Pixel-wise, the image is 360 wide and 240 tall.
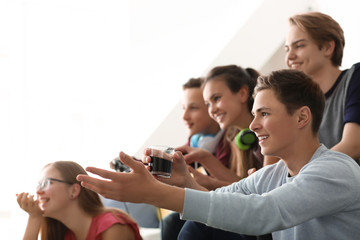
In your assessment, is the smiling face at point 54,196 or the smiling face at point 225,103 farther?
the smiling face at point 225,103

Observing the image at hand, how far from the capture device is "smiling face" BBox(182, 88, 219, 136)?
303 centimetres

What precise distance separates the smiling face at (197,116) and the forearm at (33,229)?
1151 mm

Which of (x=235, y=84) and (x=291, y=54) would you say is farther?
(x=235, y=84)

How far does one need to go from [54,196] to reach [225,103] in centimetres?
99

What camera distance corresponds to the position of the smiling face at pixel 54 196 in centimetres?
218

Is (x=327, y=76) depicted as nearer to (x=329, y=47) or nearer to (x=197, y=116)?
(x=329, y=47)

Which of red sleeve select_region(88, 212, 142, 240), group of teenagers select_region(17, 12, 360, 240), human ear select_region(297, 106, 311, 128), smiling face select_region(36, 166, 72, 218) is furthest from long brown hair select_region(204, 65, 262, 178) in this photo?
human ear select_region(297, 106, 311, 128)

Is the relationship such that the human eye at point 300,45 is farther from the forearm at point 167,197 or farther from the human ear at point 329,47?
the forearm at point 167,197

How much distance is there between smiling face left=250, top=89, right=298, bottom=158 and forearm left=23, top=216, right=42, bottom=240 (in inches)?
48.9


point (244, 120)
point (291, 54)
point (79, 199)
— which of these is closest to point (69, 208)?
point (79, 199)

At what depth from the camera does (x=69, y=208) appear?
2209 mm

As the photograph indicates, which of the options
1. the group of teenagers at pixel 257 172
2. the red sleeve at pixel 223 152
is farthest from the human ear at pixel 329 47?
the red sleeve at pixel 223 152

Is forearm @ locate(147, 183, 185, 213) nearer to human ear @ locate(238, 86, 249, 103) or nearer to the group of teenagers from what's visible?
the group of teenagers

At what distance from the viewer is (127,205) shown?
111 inches
